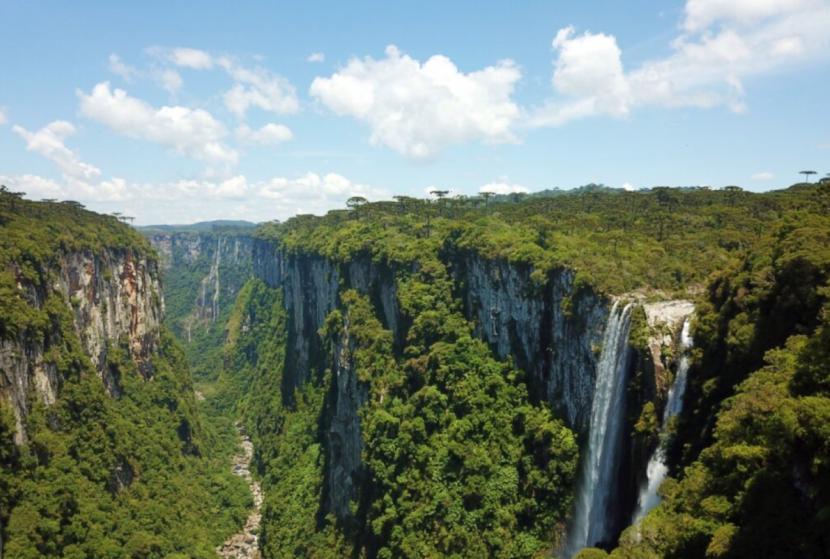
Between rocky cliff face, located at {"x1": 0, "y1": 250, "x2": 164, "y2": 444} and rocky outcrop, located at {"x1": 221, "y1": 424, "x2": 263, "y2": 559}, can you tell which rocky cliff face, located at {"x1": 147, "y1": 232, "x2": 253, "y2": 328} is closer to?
rocky cliff face, located at {"x1": 0, "y1": 250, "x2": 164, "y2": 444}

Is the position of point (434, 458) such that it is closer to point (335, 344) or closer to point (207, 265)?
point (335, 344)

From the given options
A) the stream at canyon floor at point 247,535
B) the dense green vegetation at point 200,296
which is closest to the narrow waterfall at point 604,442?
the stream at canyon floor at point 247,535

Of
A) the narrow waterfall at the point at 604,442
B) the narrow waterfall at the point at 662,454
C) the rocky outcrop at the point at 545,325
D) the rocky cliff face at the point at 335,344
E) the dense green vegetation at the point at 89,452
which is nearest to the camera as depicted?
the narrow waterfall at the point at 662,454

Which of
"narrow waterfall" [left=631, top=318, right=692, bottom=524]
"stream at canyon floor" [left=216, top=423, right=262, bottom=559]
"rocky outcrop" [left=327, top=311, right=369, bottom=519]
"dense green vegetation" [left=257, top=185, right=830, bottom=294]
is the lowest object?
"stream at canyon floor" [left=216, top=423, right=262, bottom=559]

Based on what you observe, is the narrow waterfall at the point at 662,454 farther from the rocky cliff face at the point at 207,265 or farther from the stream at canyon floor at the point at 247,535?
the rocky cliff face at the point at 207,265

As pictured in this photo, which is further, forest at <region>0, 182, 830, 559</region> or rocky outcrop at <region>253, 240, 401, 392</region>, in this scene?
rocky outcrop at <region>253, 240, 401, 392</region>

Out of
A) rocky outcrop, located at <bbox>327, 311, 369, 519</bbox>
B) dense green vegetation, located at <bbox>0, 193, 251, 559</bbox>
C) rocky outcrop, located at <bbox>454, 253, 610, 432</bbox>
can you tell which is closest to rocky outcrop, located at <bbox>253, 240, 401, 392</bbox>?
rocky outcrop, located at <bbox>327, 311, 369, 519</bbox>

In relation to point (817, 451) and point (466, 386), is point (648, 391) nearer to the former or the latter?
point (817, 451)

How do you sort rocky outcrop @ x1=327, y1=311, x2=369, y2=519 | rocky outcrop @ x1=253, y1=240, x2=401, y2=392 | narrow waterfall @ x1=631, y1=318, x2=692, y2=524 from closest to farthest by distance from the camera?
narrow waterfall @ x1=631, y1=318, x2=692, y2=524 → rocky outcrop @ x1=327, y1=311, x2=369, y2=519 → rocky outcrop @ x1=253, y1=240, x2=401, y2=392
